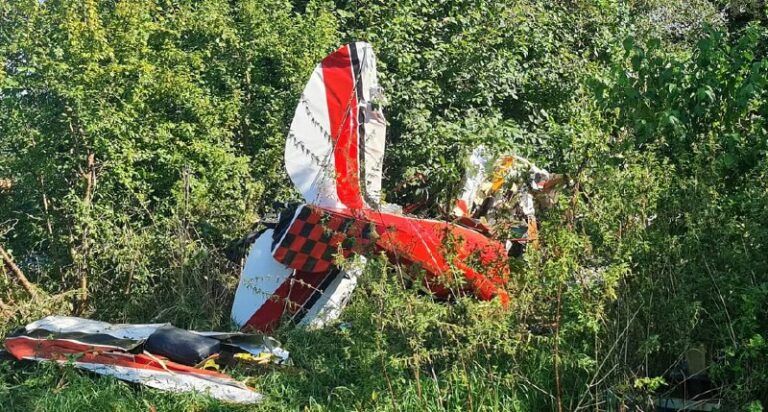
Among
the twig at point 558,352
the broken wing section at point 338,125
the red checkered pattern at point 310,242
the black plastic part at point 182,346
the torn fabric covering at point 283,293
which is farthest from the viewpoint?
the broken wing section at point 338,125

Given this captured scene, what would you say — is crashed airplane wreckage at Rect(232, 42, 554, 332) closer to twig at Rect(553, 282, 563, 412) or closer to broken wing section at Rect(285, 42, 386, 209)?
broken wing section at Rect(285, 42, 386, 209)

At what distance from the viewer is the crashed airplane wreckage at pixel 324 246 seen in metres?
4.88

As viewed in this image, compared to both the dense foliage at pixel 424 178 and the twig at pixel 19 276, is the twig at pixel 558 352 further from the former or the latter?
the twig at pixel 19 276

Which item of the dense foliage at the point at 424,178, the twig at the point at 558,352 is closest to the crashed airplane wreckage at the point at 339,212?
the dense foliage at the point at 424,178

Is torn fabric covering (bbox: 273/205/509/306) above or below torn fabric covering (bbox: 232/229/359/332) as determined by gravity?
above

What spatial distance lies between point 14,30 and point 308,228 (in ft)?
11.6

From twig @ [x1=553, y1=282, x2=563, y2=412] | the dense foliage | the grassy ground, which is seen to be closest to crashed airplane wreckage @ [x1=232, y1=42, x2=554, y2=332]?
→ the dense foliage

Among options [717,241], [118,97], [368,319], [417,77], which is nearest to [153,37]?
[118,97]

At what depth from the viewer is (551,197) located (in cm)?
625

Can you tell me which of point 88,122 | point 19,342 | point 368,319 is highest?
point 88,122

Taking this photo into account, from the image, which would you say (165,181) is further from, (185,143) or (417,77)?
(417,77)

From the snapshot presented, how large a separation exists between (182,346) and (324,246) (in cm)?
131

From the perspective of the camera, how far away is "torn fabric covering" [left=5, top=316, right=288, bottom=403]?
484 centimetres

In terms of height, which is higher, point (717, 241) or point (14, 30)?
point (14, 30)
